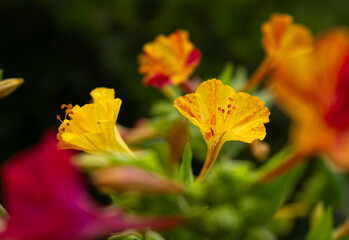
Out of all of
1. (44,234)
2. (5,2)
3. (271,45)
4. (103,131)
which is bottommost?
(44,234)

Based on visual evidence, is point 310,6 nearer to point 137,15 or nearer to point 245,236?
point 137,15

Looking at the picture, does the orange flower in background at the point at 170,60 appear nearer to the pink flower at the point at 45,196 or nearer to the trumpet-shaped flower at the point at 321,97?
the trumpet-shaped flower at the point at 321,97

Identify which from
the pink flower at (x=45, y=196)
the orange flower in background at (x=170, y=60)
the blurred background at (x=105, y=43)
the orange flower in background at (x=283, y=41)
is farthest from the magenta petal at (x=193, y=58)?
the blurred background at (x=105, y=43)

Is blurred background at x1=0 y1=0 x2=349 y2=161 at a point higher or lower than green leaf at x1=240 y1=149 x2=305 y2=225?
higher

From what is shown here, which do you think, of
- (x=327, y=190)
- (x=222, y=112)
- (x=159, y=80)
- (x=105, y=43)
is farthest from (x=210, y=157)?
(x=105, y=43)

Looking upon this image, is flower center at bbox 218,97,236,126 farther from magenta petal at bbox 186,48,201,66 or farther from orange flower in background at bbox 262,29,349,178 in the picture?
magenta petal at bbox 186,48,201,66

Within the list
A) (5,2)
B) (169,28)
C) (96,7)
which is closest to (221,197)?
(169,28)

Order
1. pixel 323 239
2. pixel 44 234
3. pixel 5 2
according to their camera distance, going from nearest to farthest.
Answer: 1. pixel 44 234
2. pixel 323 239
3. pixel 5 2

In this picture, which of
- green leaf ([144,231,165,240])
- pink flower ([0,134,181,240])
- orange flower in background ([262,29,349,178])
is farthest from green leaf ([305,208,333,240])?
pink flower ([0,134,181,240])
